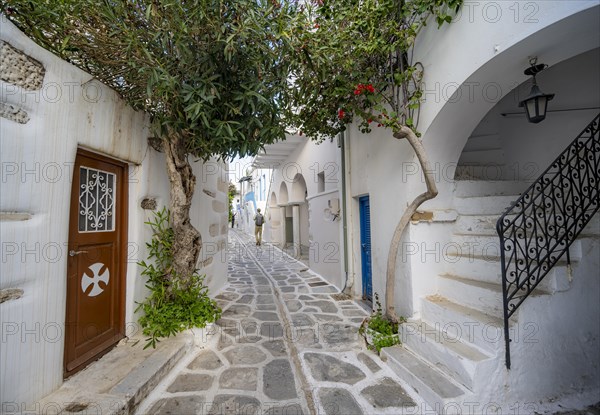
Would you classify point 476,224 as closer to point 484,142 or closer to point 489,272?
point 489,272

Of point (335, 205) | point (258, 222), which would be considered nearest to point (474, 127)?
point (335, 205)

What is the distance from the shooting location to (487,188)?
3.97 meters

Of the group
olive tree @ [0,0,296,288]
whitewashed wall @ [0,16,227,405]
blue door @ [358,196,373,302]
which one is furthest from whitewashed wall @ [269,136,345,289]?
whitewashed wall @ [0,16,227,405]

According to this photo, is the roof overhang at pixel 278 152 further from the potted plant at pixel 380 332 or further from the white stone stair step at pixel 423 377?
the white stone stair step at pixel 423 377

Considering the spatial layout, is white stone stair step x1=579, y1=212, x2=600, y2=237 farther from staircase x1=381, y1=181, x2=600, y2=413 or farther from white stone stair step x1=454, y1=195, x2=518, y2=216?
white stone stair step x1=454, y1=195, x2=518, y2=216

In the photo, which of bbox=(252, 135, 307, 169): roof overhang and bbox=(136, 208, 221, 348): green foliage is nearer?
bbox=(136, 208, 221, 348): green foliage

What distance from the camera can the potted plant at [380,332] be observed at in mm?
3341

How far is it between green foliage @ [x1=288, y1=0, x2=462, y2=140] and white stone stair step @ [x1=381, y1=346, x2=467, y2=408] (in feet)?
8.52

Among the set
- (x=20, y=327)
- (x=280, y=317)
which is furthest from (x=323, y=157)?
(x=20, y=327)

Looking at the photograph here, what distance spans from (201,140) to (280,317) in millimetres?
3134

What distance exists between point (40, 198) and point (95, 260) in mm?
981

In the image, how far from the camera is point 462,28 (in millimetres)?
2787

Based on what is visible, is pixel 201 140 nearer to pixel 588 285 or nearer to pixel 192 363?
pixel 192 363

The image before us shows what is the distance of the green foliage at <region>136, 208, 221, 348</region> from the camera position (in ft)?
10.9
